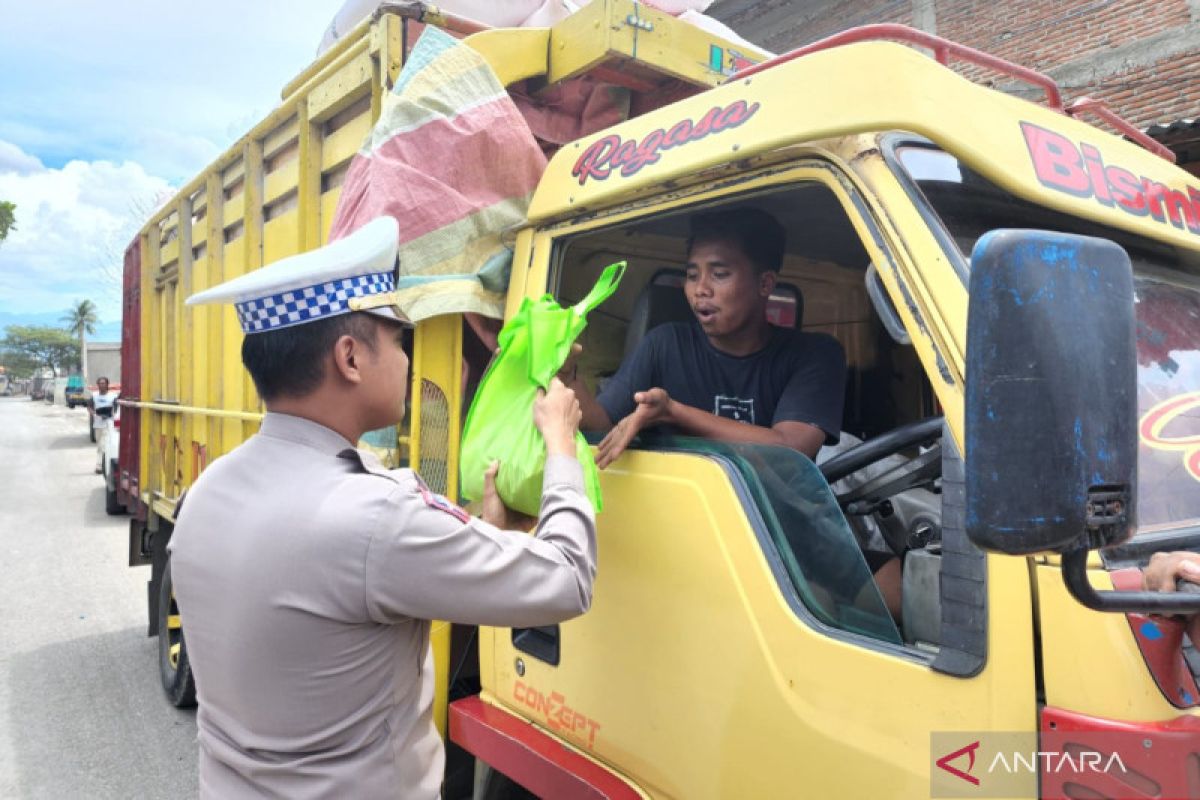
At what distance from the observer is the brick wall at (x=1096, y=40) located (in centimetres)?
921

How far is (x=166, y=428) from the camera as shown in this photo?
517cm

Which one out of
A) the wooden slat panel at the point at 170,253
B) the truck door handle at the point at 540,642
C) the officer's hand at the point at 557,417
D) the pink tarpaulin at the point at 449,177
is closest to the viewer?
the officer's hand at the point at 557,417

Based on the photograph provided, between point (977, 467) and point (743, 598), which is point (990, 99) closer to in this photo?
point (977, 467)

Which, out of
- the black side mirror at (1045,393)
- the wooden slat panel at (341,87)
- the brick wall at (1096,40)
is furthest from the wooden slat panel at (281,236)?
the brick wall at (1096,40)

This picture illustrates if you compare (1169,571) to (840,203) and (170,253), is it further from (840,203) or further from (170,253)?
(170,253)

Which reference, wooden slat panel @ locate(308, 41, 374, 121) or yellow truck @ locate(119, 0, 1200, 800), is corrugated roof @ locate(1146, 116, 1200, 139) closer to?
yellow truck @ locate(119, 0, 1200, 800)

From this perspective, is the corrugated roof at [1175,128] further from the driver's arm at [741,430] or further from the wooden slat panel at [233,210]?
the wooden slat panel at [233,210]

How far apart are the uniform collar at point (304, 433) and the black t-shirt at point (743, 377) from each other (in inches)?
35.3

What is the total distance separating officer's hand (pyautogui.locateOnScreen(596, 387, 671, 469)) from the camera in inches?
73.1

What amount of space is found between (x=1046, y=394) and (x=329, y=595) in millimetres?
1034

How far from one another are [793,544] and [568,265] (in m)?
1.07

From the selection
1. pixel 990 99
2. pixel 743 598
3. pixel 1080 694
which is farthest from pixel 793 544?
pixel 990 99

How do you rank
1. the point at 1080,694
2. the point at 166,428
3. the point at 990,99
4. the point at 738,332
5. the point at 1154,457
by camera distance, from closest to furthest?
the point at 1080,694 < the point at 1154,457 < the point at 990,99 < the point at 738,332 < the point at 166,428

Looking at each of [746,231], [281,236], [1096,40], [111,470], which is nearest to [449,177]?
[746,231]
